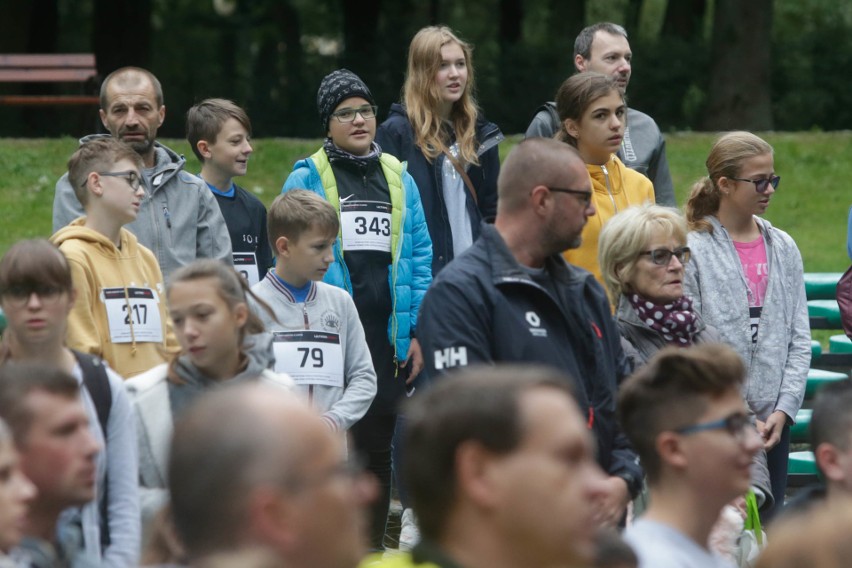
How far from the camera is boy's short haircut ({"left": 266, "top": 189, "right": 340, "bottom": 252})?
6340 millimetres

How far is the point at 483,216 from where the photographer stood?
7734 millimetres

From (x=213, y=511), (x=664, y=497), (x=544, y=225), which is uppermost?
(x=544, y=225)

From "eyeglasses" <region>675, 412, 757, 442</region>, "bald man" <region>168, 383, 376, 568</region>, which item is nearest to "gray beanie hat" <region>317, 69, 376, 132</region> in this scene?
"eyeglasses" <region>675, 412, 757, 442</region>

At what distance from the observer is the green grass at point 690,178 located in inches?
543

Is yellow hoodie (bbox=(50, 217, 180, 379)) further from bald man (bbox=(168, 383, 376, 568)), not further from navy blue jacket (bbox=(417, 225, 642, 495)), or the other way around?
bald man (bbox=(168, 383, 376, 568))

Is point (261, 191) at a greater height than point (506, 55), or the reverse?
point (506, 55)

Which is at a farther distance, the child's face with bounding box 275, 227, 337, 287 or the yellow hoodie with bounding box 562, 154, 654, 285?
the yellow hoodie with bounding box 562, 154, 654, 285

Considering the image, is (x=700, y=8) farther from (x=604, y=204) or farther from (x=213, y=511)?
(x=213, y=511)

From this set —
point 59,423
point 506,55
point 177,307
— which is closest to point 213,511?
point 59,423

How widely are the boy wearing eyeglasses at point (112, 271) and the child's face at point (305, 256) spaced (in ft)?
1.78

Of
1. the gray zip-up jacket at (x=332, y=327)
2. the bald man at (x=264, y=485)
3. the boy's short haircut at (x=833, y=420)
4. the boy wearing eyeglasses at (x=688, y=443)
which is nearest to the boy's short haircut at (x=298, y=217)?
the gray zip-up jacket at (x=332, y=327)

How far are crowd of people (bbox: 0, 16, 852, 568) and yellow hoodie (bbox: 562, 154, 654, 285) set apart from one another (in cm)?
1

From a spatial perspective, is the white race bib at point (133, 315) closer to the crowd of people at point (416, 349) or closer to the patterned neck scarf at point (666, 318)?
the crowd of people at point (416, 349)

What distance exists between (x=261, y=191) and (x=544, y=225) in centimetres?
1012
